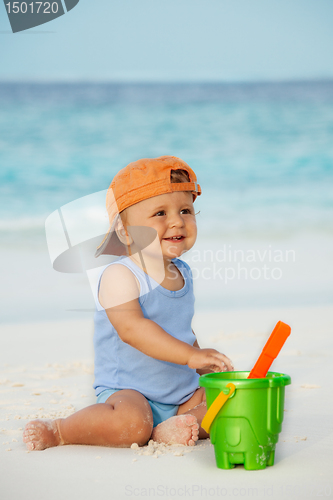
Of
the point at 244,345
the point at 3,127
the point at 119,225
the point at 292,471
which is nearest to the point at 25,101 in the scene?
the point at 3,127

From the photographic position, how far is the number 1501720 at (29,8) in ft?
6.70

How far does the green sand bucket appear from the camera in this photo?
0.81 metres

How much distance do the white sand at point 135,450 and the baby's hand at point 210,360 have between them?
0.17 m

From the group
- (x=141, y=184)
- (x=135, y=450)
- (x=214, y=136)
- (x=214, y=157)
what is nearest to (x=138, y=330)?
(x=135, y=450)

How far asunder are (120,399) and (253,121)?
614cm

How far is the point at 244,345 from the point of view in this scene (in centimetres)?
Answer: 221

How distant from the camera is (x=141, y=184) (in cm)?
119

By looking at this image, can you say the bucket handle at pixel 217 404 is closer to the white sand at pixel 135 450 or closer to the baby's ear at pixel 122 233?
the white sand at pixel 135 450

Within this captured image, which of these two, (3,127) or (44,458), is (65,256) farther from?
(3,127)

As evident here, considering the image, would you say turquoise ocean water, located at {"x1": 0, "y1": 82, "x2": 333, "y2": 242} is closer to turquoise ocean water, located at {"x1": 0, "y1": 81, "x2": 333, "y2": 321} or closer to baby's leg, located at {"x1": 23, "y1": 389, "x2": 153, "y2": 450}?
turquoise ocean water, located at {"x1": 0, "y1": 81, "x2": 333, "y2": 321}

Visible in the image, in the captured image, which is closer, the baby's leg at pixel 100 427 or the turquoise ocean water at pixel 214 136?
the baby's leg at pixel 100 427

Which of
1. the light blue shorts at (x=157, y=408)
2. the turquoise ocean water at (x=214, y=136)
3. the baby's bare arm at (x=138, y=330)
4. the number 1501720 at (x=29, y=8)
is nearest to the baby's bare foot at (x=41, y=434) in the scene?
the light blue shorts at (x=157, y=408)

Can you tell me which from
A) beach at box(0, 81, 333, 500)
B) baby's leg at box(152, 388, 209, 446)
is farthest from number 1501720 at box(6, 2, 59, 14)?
baby's leg at box(152, 388, 209, 446)

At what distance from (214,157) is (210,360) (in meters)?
4.84
